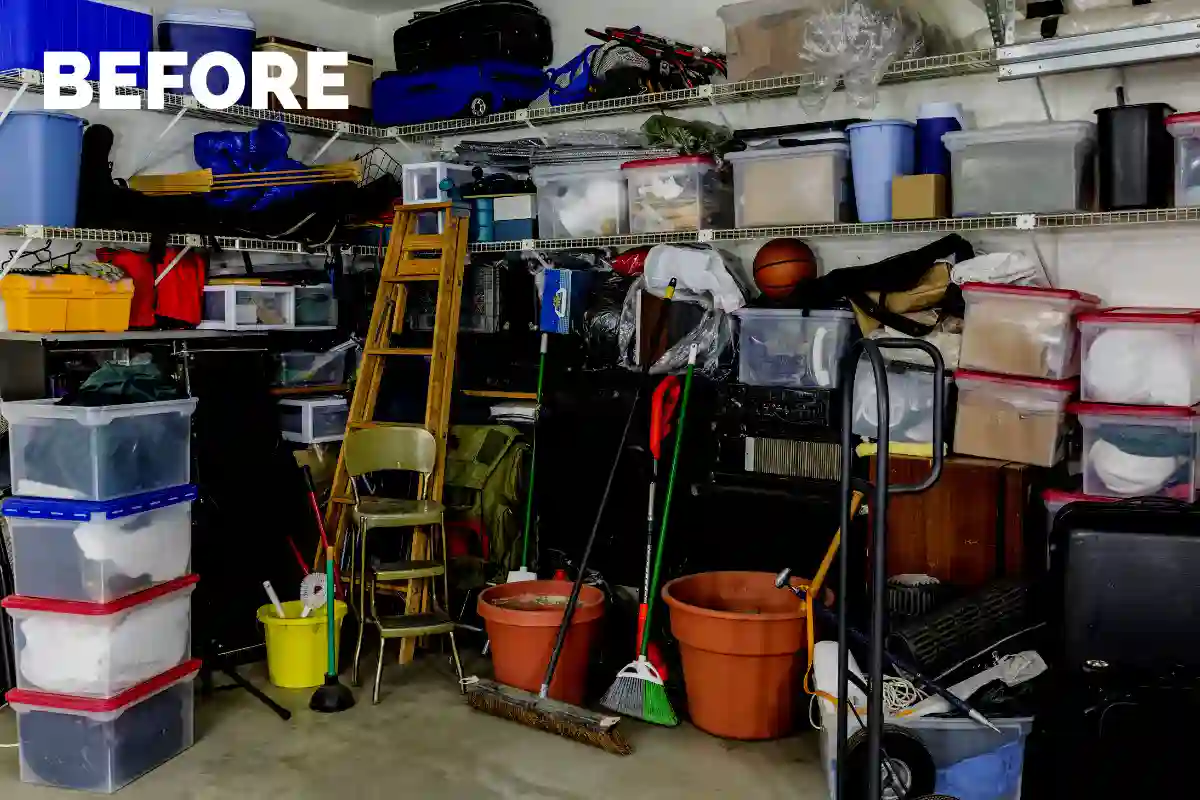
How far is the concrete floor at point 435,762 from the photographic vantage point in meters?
3.37

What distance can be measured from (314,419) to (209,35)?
168 centimetres

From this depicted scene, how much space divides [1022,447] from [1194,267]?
0.91m

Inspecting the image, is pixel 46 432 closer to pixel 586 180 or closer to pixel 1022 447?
pixel 586 180

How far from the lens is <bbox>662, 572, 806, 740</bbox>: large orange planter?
11.7ft

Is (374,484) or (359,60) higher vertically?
(359,60)

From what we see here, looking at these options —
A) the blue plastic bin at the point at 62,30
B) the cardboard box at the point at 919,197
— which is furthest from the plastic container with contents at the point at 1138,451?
the blue plastic bin at the point at 62,30

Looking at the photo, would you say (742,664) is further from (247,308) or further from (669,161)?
(247,308)

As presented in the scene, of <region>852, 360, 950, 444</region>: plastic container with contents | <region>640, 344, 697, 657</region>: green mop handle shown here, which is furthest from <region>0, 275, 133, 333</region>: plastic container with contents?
<region>852, 360, 950, 444</region>: plastic container with contents

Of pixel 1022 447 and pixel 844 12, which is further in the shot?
pixel 844 12

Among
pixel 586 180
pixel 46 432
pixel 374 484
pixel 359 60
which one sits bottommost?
pixel 374 484

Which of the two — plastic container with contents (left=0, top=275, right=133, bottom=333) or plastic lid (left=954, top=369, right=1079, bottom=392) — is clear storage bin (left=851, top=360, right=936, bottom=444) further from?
plastic container with contents (left=0, top=275, right=133, bottom=333)

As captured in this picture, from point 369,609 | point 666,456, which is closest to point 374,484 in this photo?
point 369,609

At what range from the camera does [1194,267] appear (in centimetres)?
392

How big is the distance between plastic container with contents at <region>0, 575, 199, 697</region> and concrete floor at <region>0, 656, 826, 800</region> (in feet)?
1.08
